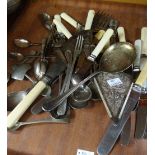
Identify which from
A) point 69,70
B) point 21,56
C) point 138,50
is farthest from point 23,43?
point 138,50

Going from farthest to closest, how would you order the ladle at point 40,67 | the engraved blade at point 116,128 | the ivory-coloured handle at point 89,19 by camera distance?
1. the ivory-coloured handle at point 89,19
2. the ladle at point 40,67
3. the engraved blade at point 116,128

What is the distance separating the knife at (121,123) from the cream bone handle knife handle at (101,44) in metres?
0.11

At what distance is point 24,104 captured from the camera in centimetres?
54

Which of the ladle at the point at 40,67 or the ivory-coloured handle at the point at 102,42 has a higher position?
the ivory-coloured handle at the point at 102,42

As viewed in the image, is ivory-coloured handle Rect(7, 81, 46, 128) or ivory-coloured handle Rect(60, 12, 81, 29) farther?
ivory-coloured handle Rect(60, 12, 81, 29)

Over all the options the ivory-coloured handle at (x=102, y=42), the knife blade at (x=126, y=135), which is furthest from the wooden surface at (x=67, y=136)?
the ivory-coloured handle at (x=102, y=42)

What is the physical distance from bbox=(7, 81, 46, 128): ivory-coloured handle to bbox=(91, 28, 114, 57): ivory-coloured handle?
5.5 inches

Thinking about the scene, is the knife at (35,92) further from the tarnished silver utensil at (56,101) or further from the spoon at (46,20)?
the spoon at (46,20)

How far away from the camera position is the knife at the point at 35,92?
513mm

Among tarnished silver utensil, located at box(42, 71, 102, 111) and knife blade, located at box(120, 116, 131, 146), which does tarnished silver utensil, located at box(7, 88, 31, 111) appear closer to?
tarnished silver utensil, located at box(42, 71, 102, 111)

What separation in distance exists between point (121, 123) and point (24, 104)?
19cm

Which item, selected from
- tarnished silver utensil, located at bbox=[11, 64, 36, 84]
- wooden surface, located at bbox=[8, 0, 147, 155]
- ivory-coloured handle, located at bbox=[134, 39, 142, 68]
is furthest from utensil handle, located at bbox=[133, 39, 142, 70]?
tarnished silver utensil, located at bbox=[11, 64, 36, 84]

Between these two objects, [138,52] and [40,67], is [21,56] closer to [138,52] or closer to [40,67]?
[40,67]

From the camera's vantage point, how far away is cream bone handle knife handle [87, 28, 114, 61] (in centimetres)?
61
